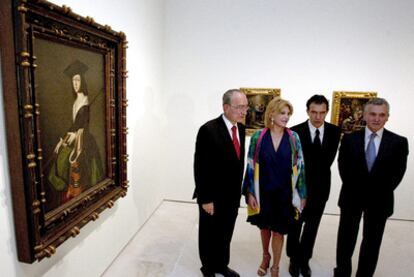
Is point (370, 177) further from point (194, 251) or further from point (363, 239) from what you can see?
point (194, 251)

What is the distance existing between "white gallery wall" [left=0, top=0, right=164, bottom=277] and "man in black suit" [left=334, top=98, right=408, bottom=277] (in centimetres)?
235

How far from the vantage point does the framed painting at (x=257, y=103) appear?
174 inches

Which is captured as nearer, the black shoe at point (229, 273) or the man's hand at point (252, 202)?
the man's hand at point (252, 202)

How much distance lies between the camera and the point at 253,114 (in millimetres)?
4512

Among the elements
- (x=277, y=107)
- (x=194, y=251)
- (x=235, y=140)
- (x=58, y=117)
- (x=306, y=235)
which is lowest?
(x=194, y=251)

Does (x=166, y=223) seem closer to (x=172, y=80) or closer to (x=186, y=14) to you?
(x=172, y=80)

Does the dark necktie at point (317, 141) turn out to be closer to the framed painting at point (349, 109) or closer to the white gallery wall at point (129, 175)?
the framed painting at point (349, 109)

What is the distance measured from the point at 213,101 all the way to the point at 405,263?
130 inches

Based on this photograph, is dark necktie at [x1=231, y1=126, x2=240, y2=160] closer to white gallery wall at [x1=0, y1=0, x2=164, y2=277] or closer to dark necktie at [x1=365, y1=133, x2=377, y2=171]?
dark necktie at [x1=365, y1=133, x2=377, y2=171]

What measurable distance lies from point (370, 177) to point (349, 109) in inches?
83.5

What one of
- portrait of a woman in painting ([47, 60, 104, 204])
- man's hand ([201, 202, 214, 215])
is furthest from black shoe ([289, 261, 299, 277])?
portrait of a woman in painting ([47, 60, 104, 204])

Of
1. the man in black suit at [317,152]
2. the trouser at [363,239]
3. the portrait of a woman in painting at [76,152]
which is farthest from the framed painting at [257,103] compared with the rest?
the portrait of a woman in painting at [76,152]

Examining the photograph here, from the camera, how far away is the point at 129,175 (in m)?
3.40

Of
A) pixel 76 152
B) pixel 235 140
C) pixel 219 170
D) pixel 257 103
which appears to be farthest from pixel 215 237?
pixel 257 103
